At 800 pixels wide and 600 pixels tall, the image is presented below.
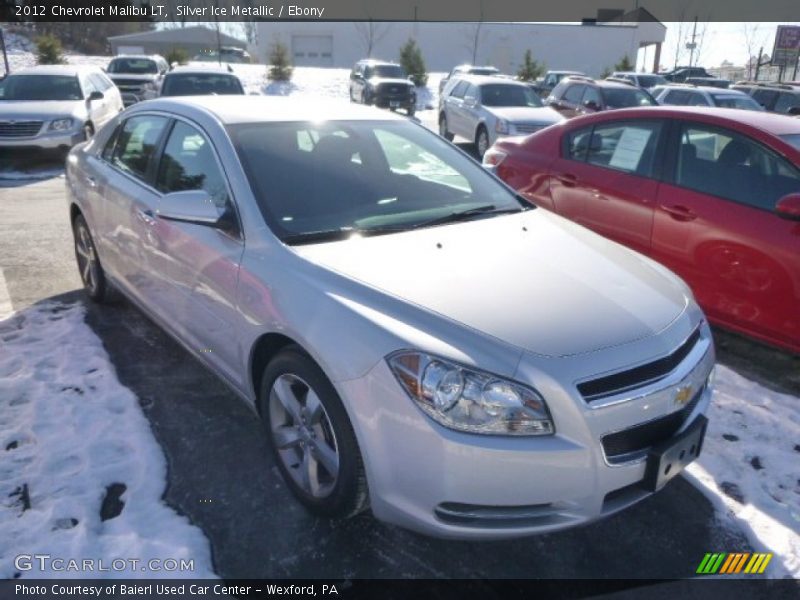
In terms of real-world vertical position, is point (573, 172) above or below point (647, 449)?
above

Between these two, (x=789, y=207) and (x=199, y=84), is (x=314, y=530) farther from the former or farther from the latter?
(x=199, y=84)

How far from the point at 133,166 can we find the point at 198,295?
4.52 ft

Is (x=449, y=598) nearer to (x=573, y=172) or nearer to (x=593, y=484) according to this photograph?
(x=593, y=484)

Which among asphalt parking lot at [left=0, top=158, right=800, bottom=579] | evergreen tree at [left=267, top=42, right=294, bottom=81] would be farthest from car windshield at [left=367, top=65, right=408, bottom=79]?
asphalt parking lot at [left=0, top=158, right=800, bottom=579]

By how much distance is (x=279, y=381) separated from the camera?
2740 millimetres

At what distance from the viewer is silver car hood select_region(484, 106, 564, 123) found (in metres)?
12.2

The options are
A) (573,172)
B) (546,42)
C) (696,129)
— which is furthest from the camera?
(546,42)

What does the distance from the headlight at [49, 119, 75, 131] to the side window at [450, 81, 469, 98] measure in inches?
310

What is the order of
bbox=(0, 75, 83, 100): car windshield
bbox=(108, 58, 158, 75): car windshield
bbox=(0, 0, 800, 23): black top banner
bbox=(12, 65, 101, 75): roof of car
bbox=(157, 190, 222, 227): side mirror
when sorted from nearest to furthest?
bbox=(157, 190, 222, 227): side mirror < bbox=(0, 75, 83, 100): car windshield < bbox=(12, 65, 101, 75): roof of car < bbox=(108, 58, 158, 75): car windshield < bbox=(0, 0, 800, 23): black top banner

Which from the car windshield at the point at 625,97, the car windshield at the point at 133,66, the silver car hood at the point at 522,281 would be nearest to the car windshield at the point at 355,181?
the silver car hood at the point at 522,281

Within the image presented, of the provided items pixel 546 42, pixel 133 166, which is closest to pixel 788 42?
pixel 546 42

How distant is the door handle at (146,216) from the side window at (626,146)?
3.40m

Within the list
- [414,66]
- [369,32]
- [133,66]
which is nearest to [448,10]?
[369,32]

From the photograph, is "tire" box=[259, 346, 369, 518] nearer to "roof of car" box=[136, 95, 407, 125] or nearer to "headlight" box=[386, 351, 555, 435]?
"headlight" box=[386, 351, 555, 435]
